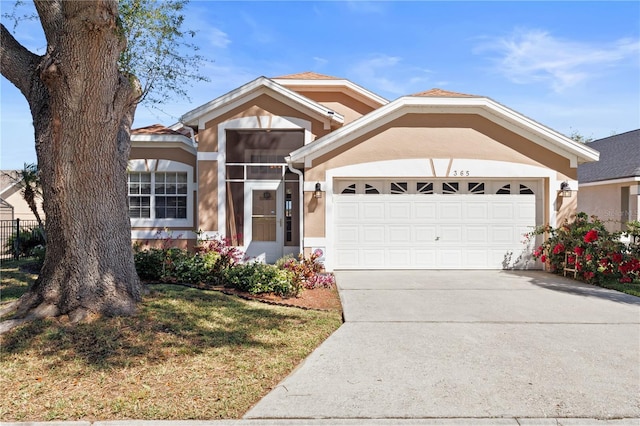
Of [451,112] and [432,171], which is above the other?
[451,112]

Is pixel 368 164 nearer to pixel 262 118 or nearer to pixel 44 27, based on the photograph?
pixel 262 118

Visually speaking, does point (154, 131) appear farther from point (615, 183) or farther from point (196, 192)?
point (615, 183)

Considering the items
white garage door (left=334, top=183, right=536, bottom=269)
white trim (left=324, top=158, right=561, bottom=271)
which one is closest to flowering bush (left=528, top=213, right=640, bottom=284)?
white trim (left=324, top=158, right=561, bottom=271)

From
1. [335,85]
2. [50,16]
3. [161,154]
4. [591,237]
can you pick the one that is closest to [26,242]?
[161,154]

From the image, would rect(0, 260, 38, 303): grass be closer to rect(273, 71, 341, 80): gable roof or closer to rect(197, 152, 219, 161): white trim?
rect(197, 152, 219, 161): white trim

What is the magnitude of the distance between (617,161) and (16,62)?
21.2m

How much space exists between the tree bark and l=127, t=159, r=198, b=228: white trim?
6294 millimetres

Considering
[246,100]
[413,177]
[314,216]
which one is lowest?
[314,216]

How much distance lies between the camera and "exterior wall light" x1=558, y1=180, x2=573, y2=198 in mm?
11000

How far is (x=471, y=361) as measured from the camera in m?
4.81

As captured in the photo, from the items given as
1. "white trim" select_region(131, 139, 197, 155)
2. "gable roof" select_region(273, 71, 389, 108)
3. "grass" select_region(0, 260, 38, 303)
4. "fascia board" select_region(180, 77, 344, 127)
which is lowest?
"grass" select_region(0, 260, 38, 303)

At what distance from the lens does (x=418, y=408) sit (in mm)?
3725

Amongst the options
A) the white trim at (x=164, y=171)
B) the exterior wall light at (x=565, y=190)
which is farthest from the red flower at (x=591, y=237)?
the white trim at (x=164, y=171)

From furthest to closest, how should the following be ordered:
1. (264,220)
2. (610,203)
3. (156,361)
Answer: (610,203)
(264,220)
(156,361)
